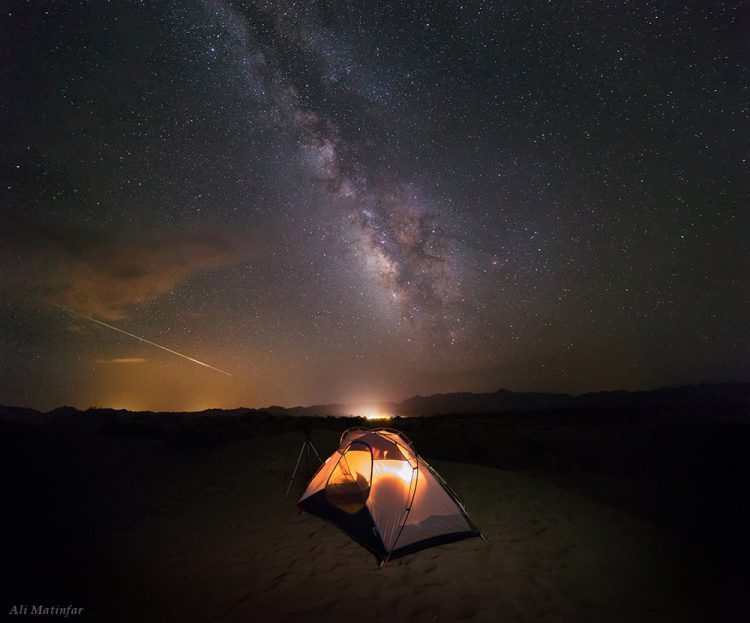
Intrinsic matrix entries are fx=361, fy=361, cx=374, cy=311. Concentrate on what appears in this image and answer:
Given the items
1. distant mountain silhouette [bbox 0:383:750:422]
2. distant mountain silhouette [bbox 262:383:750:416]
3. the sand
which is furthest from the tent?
distant mountain silhouette [bbox 262:383:750:416]

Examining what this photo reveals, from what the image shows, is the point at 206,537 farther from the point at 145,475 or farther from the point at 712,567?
the point at 712,567

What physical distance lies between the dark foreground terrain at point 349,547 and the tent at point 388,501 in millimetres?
288

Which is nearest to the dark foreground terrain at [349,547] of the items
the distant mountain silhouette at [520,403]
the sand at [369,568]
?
the sand at [369,568]

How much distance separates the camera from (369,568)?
20.4 ft

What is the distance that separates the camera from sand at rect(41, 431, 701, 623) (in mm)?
5121

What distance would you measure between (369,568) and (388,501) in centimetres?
123

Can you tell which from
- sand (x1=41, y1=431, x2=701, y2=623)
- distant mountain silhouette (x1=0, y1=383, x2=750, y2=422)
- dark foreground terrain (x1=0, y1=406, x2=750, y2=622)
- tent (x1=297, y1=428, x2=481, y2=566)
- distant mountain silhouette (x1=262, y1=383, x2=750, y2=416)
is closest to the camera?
sand (x1=41, y1=431, x2=701, y2=623)

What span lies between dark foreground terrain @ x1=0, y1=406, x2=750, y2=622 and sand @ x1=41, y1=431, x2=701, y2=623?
33mm

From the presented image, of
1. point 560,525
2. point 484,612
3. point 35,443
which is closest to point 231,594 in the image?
point 484,612

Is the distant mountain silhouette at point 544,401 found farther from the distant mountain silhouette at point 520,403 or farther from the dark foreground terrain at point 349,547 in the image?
the dark foreground terrain at point 349,547

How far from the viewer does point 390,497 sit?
7.24 meters

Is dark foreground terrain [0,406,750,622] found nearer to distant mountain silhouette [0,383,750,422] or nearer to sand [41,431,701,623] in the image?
sand [41,431,701,623]

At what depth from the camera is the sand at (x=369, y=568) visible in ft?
16.8

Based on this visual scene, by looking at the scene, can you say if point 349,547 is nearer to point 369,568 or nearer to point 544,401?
point 369,568
